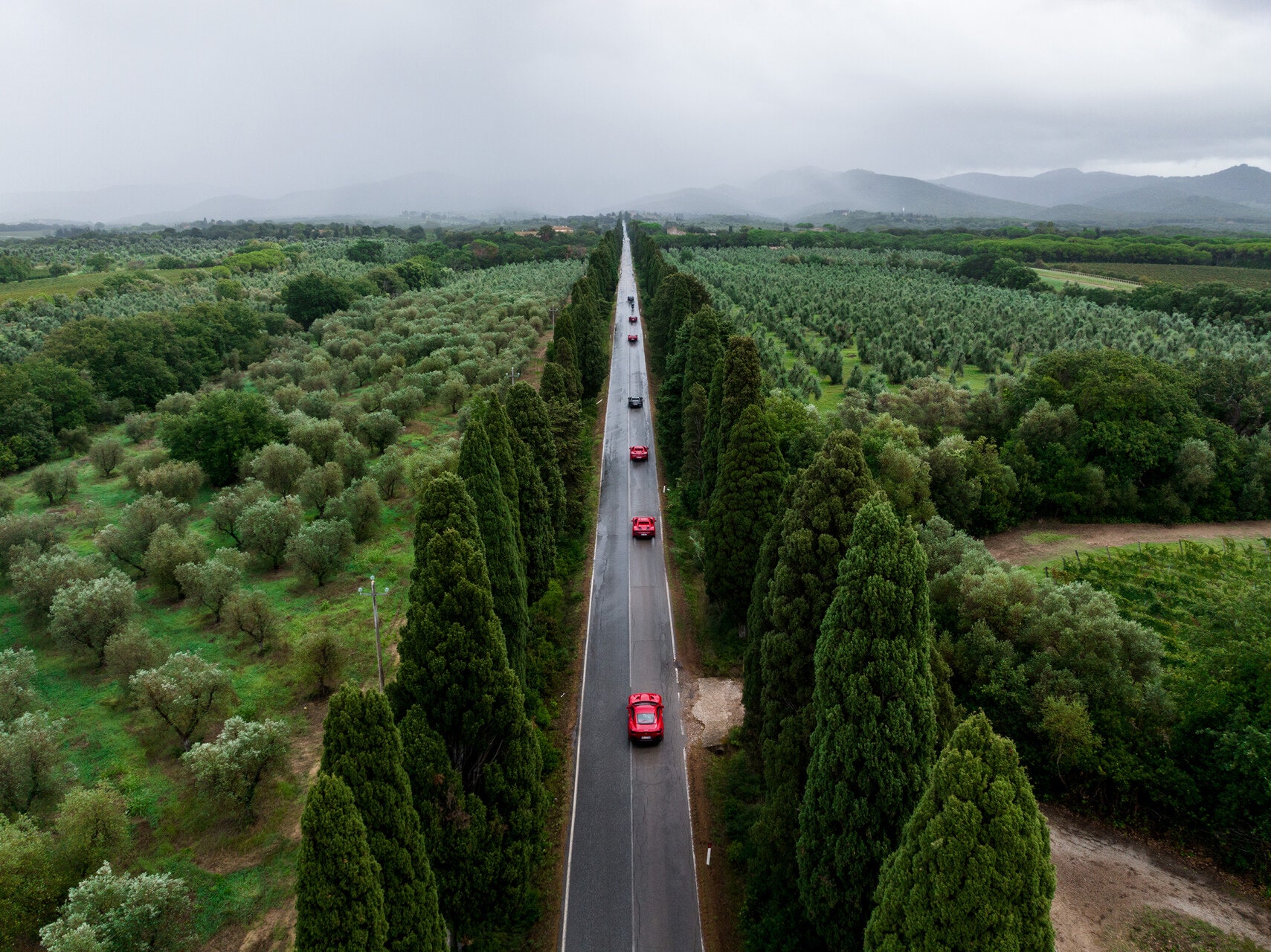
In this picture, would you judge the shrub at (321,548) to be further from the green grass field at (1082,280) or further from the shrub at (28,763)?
the green grass field at (1082,280)

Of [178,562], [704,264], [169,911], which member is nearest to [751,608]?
[169,911]

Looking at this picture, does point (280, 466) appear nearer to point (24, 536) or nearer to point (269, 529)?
point (269, 529)

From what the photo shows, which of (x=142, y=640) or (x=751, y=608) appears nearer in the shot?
(x=751, y=608)

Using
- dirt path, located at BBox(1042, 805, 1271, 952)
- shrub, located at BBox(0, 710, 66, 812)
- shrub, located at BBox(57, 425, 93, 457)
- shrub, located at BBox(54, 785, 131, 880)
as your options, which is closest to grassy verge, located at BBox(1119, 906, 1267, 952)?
dirt path, located at BBox(1042, 805, 1271, 952)

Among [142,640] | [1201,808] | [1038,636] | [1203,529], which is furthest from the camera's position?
[1203,529]

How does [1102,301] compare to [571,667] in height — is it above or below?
above

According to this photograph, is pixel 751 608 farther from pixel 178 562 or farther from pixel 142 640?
pixel 178 562

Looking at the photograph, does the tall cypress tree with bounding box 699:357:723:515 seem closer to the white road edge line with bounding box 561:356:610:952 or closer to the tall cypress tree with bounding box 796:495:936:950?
the white road edge line with bounding box 561:356:610:952
